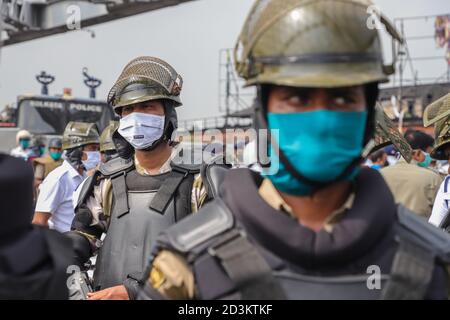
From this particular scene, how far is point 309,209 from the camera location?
2191 millimetres

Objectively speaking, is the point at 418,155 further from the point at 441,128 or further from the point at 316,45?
the point at 316,45

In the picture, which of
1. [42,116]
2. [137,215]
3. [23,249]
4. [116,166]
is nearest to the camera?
[23,249]

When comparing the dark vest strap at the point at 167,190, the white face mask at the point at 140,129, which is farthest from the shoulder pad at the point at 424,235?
the white face mask at the point at 140,129

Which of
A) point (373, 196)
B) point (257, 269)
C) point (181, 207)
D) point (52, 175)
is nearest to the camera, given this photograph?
point (257, 269)

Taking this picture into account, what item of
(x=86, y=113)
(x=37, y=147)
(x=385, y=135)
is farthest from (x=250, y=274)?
(x=86, y=113)

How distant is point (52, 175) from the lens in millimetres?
6375

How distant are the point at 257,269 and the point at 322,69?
0.60 m

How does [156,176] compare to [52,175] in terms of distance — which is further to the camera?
[52,175]

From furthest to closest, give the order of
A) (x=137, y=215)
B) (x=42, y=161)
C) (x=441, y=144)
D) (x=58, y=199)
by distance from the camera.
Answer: (x=42, y=161) → (x=58, y=199) → (x=441, y=144) → (x=137, y=215)

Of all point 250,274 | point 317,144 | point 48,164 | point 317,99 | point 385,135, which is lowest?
point 48,164

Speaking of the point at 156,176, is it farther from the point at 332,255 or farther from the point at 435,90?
the point at 435,90

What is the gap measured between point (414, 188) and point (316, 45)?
149 inches
